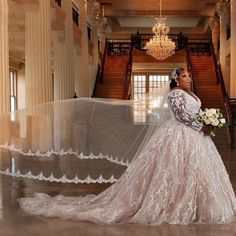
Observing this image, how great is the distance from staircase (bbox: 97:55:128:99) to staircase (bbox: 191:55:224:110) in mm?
3458

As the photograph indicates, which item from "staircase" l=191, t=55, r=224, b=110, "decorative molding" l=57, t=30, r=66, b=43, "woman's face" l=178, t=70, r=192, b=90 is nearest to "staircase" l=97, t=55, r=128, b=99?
"staircase" l=191, t=55, r=224, b=110

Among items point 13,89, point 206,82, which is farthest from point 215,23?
point 13,89

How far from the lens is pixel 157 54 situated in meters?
24.0

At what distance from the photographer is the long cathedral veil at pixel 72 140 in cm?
733

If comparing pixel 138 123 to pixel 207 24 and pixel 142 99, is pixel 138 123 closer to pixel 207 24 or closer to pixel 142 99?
pixel 142 99

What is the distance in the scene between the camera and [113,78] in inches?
1056

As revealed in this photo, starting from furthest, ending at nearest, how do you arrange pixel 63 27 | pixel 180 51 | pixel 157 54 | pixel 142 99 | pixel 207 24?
pixel 207 24, pixel 180 51, pixel 157 54, pixel 63 27, pixel 142 99

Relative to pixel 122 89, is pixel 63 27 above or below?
above

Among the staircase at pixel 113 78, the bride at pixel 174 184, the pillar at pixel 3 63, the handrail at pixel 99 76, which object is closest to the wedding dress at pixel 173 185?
the bride at pixel 174 184

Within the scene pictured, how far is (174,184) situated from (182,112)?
0.74 metres

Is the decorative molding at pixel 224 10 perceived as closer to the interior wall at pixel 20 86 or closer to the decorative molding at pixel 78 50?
the decorative molding at pixel 78 50

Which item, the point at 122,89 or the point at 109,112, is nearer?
the point at 109,112

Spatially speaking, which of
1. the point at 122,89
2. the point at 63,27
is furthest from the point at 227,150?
the point at 122,89

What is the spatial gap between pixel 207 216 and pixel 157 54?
62.6 ft
